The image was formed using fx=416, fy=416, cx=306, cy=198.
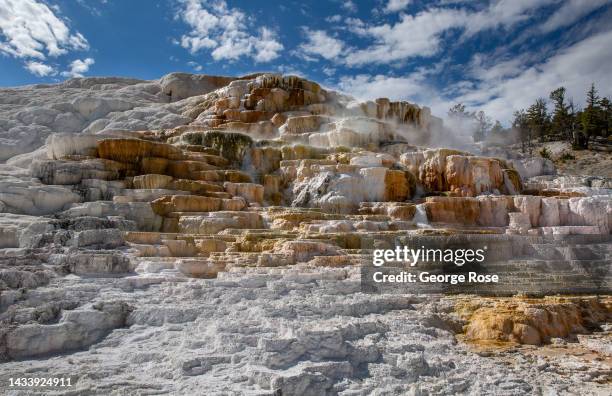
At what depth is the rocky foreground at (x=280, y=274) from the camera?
4488 millimetres

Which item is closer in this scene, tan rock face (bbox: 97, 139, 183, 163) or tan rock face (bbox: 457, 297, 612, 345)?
tan rock face (bbox: 457, 297, 612, 345)

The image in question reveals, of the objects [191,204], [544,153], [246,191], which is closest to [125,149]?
[246,191]

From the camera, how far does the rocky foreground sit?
4488 millimetres

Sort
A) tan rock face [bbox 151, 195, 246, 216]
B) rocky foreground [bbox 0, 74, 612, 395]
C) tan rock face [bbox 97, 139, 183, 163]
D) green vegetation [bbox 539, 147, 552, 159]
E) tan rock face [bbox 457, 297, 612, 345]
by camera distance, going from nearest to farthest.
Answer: rocky foreground [bbox 0, 74, 612, 395], tan rock face [bbox 457, 297, 612, 345], tan rock face [bbox 151, 195, 246, 216], tan rock face [bbox 97, 139, 183, 163], green vegetation [bbox 539, 147, 552, 159]

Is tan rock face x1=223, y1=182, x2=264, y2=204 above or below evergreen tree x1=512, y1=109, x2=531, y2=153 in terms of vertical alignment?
below

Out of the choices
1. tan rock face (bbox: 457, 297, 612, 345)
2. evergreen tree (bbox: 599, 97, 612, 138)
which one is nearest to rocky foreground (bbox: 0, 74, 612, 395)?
tan rock face (bbox: 457, 297, 612, 345)

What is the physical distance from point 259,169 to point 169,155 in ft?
11.6

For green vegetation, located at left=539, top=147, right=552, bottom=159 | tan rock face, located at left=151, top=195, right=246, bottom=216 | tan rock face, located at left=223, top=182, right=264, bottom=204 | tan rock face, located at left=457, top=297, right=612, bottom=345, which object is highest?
green vegetation, located at left=539, top=147, right=552, bottom=159

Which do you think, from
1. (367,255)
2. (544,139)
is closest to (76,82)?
(367,255)

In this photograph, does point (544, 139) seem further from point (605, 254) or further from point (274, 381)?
point (274, 381)

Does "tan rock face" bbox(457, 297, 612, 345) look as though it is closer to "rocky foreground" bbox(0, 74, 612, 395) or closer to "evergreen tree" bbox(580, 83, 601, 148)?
"rocky foreground" bbox(0, 74, 612, 395)

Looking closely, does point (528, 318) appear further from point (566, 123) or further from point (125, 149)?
point (566, 123)

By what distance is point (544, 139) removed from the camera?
33.8 meters

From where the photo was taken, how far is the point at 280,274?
693 cm
